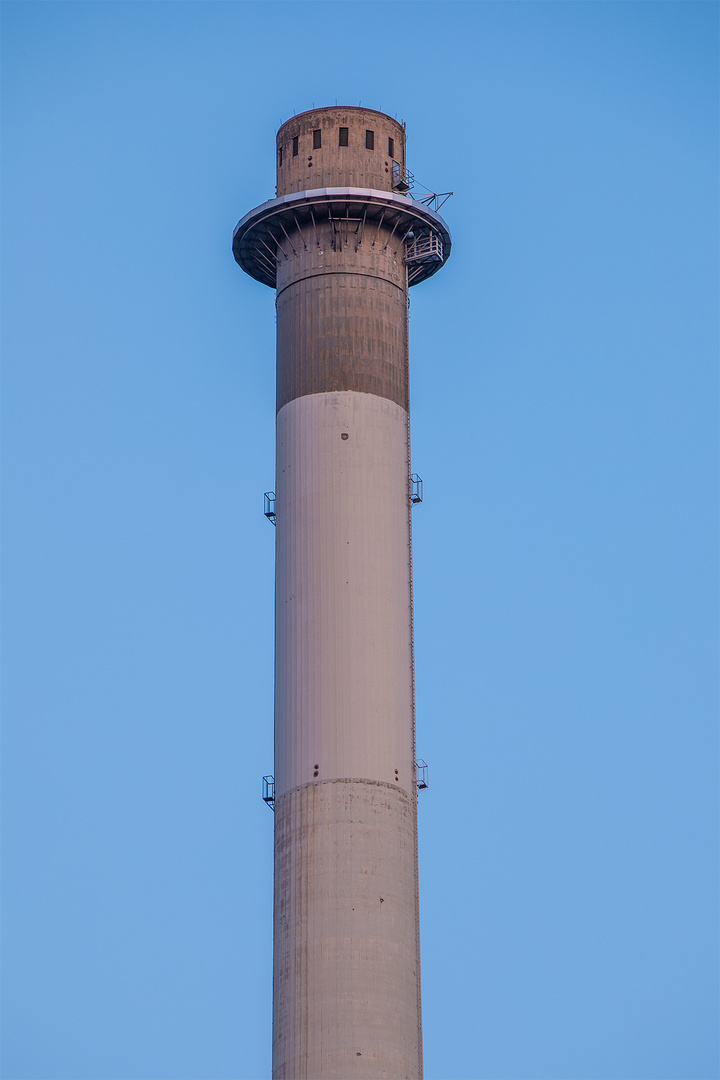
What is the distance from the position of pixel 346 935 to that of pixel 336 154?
35.0 meters

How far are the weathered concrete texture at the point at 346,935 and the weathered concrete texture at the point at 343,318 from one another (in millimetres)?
17968

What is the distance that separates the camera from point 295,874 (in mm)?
81188

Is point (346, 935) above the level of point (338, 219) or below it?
below

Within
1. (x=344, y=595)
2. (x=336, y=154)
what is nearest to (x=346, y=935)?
(x=344, y=595)

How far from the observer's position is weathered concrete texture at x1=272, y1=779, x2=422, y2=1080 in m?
77.9

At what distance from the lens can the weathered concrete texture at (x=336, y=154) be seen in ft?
301

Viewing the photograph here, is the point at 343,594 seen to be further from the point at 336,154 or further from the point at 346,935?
the point at 336,154

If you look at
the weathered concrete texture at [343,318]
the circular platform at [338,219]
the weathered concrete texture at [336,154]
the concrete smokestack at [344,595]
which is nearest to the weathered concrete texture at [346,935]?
the concrete smokestack at [344,595]

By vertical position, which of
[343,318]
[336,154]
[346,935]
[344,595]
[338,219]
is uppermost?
[336,154]

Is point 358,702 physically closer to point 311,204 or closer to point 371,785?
point 371,785

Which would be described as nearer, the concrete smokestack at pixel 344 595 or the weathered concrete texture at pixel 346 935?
the weathered concrete texture at pixel 346 935

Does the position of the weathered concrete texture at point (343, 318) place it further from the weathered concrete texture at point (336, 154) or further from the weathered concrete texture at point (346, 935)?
the weathered concrete texture at point (346, 935)

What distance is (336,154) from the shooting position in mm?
92250

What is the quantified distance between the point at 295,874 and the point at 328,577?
12260mm
